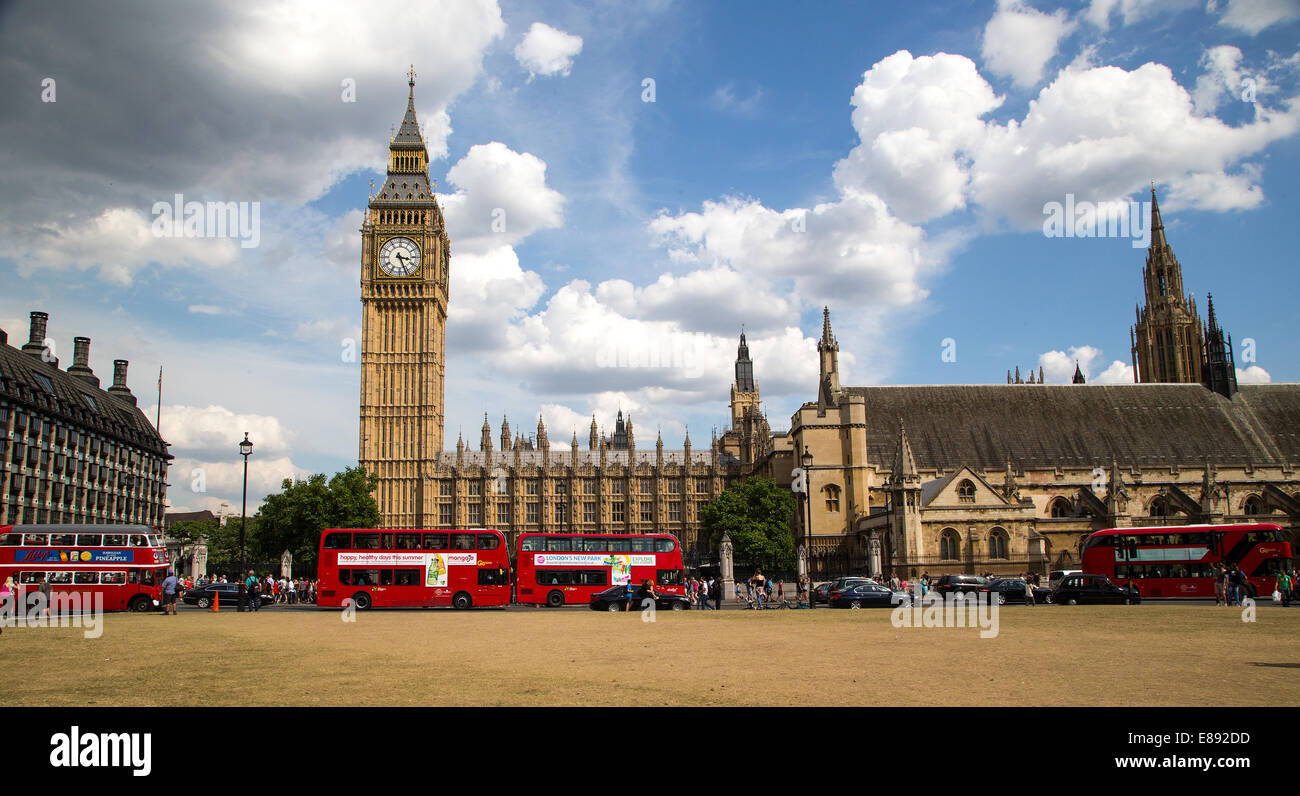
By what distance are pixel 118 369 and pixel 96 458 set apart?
2525 cm

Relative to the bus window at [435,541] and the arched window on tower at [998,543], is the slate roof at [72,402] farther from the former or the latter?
the arched window on tower at [998,543]

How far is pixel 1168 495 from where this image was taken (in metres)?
60.1

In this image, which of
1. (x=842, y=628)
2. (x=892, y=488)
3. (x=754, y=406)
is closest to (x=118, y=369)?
(x=754, y=406)

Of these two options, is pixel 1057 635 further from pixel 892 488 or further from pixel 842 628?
pixel 892 488

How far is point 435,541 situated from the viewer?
36.5 m

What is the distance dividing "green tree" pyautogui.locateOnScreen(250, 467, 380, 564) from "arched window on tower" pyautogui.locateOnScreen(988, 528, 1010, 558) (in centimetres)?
4626

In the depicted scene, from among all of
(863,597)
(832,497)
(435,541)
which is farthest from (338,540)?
(832,497)

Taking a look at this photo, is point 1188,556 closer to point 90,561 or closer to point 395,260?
point 90,561

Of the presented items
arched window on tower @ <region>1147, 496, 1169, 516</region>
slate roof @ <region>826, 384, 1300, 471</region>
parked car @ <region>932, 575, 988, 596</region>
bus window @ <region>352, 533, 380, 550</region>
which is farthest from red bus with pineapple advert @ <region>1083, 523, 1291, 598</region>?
bus window @ <region>352, 533, 380, 550</region>

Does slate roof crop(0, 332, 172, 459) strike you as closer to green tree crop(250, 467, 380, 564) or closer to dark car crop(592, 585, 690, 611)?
green tree crop(250, 467, 380, 564)

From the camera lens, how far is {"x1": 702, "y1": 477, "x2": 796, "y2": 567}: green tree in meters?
62.0

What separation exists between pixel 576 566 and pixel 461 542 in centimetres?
526
